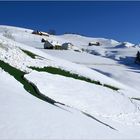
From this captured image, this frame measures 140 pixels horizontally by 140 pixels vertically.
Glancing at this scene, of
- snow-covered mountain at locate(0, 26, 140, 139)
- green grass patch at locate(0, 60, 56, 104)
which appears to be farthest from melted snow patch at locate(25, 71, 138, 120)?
green grass patch at locate(0, 60, 56, 104)

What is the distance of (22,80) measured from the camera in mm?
29375

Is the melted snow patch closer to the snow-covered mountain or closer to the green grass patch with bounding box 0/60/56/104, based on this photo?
the snow-covered mountain

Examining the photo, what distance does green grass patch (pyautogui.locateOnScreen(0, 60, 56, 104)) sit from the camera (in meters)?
26.8

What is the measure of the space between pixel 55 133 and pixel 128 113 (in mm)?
13108

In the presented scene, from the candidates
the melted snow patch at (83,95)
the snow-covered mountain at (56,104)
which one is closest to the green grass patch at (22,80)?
the snow-covered mountain at (56,104)

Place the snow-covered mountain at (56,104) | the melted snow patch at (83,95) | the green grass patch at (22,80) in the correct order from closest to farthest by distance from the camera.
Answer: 1. the snow-covered mountain at (56,104)
2. the green grass patch at (22,80)
3. the melted snow patch at (83,95)

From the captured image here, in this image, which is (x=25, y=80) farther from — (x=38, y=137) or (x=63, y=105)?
(x=38, y=137)

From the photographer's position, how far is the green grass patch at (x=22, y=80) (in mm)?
26842

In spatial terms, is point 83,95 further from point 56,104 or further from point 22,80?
point 56,104

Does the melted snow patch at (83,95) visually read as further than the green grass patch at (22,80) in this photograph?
Yes

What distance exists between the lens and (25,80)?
29.6 meters

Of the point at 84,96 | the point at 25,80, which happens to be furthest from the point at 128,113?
the point at 25,80

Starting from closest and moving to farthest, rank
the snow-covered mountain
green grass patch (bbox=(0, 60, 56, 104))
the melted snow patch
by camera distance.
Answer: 1. the snow-covered mountain
2. green grass patch (bbox=(0, 60, 56, 104))
3. the melted snow patch

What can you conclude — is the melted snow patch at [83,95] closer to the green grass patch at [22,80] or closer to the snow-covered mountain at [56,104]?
the snow-covered mountain at [56,104]
